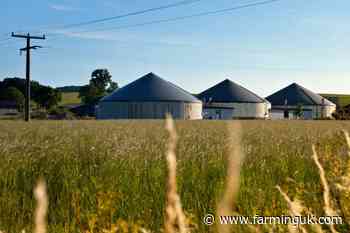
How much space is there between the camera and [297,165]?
7031 millimetres

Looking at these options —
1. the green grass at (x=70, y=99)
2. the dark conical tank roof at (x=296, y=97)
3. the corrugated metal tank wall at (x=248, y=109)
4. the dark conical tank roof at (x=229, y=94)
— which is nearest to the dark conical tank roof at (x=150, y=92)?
the corrugated metal tank wall at (x=248, y=109)

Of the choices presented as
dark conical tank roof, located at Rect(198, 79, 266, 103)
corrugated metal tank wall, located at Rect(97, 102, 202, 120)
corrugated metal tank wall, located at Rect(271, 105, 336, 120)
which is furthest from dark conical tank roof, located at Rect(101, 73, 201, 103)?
corrugated metal tank wall, located at Rect(271, 105, 336, 120)

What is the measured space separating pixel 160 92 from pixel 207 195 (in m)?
80.3

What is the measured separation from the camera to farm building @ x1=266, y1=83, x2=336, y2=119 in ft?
350

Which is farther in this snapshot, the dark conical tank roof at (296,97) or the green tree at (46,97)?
the dark conical tank roof at (296,97)

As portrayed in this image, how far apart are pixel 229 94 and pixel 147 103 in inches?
963

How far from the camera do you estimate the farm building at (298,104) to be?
4205 inches

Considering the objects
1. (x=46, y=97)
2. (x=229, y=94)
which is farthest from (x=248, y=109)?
(x=46, y=97)

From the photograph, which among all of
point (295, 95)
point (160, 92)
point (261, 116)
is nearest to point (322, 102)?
point (295, 95)

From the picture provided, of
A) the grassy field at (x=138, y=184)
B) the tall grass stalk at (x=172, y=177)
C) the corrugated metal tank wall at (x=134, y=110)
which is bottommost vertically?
the grassy field at (x=138, y=184)

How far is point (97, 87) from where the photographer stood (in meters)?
122

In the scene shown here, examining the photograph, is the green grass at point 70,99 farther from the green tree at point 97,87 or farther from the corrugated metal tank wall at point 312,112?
the corrugated metal tank wall at point 312,112

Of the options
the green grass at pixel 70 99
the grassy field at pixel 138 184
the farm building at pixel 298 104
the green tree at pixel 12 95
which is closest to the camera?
the grassy field at pixel 138 184

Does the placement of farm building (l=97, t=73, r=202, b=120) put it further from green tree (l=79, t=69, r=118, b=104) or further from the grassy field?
the grassy field
